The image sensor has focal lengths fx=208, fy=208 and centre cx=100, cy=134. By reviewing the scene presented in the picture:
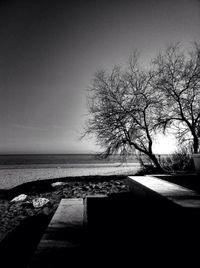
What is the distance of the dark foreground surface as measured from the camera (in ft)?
9.70

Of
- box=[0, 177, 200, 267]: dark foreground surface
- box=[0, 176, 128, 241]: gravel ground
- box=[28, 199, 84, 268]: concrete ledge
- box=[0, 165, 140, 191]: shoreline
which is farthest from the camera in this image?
box=[0, 165, 140, 191]: shoreline

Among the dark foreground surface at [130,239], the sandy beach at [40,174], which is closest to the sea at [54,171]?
the sandy beach at [40,174]

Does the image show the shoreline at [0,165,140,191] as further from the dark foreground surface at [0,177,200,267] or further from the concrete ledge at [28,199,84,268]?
the concrete ledge at [28,199,84,268]

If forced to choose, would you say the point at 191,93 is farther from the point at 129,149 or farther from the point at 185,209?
the point at 185,209

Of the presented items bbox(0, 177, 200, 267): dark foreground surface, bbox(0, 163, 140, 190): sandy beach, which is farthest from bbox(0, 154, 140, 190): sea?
bbox(0, 177, 200, 267): dark foreground surface

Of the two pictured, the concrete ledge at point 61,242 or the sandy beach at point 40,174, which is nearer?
the concrete ledge at point 61,242

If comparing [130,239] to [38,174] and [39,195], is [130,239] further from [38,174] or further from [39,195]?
[38,174]

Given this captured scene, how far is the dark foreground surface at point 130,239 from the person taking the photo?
2955mm

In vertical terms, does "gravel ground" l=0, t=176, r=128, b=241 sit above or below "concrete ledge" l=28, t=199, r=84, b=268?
below

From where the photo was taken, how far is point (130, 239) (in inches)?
153

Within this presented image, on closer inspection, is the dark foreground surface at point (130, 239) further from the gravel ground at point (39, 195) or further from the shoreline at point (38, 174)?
the shoreline at point (38, 174)

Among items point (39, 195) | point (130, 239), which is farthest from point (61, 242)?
point (39, 195)

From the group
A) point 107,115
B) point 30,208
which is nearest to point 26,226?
point 30,208

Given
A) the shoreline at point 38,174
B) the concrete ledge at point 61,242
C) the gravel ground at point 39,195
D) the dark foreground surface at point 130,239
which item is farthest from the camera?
the shoreline at point 38,174
